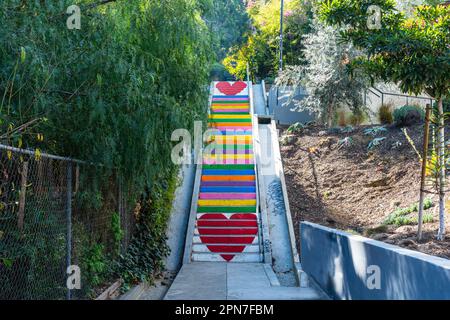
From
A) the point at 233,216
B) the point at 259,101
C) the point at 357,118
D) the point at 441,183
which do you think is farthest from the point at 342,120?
the point at 441,183

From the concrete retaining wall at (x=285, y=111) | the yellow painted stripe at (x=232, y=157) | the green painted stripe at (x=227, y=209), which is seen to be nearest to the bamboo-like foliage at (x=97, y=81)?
the green painted stripe at (x=227, y=209)

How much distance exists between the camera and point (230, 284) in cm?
1011

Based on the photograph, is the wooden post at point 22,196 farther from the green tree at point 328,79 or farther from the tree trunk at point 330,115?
the tree trunk at point 330,115

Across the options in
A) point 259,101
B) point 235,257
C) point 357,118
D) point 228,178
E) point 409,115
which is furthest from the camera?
point 259,101

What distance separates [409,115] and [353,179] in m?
3.31

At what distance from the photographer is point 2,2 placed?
5.93 metres

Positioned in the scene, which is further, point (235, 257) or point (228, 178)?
point (228, 178)

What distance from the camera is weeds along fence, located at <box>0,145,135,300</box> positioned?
5426 millimetres

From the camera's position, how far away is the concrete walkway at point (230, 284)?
349 inches

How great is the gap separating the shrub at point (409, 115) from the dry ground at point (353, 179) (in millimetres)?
293

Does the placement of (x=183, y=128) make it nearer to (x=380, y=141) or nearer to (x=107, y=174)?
(x=107, y=174)

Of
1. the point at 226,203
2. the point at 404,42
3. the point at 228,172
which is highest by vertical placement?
the point at 404,42

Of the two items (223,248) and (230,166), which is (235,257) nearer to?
(223,248)

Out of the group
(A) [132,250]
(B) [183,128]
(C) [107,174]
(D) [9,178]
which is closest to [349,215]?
(A) [132,250]
